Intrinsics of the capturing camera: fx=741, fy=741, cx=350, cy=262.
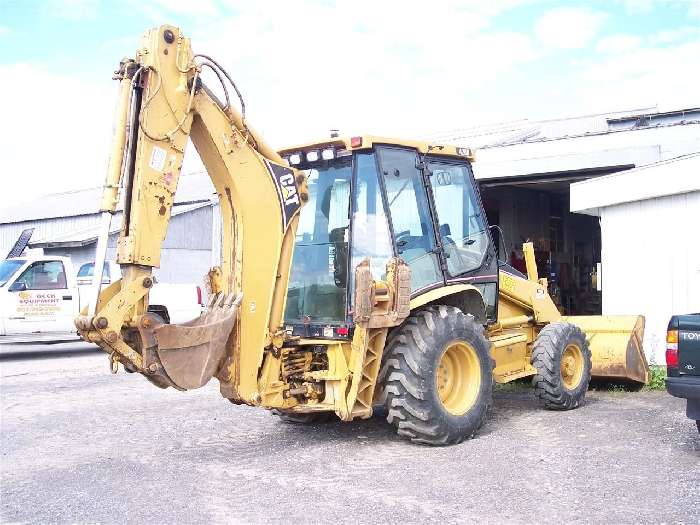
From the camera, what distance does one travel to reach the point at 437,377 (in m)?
6.80

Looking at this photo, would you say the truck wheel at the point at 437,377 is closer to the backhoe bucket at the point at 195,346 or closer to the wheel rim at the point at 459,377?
the wheel rim at the point at 459,377

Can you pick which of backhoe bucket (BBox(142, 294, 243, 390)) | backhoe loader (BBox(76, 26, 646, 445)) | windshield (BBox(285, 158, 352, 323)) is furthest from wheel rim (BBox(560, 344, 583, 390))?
backhoe bucket (BBox(142, 294, 243, 390))

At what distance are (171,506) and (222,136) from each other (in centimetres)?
291

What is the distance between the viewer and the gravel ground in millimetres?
4871

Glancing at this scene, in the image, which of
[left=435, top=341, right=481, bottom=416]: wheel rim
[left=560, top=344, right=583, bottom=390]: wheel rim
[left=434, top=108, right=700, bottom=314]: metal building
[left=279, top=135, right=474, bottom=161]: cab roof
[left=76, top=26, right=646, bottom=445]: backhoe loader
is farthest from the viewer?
[left=434, top=108, right=700, bottom=314]: metal building

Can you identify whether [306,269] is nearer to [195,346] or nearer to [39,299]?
[195,346]

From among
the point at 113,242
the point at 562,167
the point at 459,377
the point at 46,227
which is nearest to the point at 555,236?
the point at 562,167

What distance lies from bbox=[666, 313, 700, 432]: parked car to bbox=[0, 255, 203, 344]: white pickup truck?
11.5 meters

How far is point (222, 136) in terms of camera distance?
6.11 meters

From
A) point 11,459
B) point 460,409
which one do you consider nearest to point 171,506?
point 11,459

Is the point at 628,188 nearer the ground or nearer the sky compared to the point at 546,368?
nearer the sky

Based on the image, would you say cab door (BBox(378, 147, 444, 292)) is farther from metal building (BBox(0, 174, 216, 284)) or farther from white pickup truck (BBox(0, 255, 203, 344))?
metal building (BBox(0, 174, 216, 284))

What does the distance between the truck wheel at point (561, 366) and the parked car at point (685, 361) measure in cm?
206

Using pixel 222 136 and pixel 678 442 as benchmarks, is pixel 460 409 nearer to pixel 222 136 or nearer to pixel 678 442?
pixel 678 442
